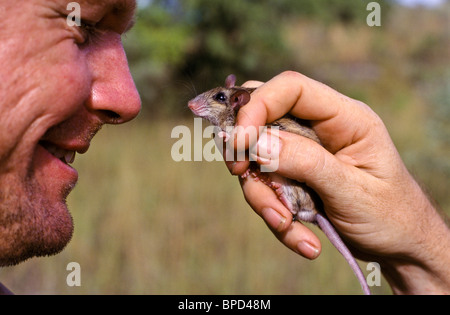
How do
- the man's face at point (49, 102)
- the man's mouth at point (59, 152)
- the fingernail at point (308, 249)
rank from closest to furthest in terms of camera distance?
the man's face at point (49, 102), the man's mouth at point (59, 152), the fingernail at point (308, 249)

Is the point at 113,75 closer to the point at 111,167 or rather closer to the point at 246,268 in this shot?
the point at 246,268

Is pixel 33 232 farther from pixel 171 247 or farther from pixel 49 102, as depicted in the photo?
pixel 171 247

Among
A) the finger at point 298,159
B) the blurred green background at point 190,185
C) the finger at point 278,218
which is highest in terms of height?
the finger at point 298,159

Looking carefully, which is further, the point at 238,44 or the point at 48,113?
the point at 238,44

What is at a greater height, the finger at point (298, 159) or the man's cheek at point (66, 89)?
the man's cheek at point (66, 89)

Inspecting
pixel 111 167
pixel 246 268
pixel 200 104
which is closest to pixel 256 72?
pixel 111 167

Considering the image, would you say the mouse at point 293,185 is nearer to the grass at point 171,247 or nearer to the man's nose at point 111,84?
the man's nose at point 111,84

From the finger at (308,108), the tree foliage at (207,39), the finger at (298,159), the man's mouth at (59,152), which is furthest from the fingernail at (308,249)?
the tree foliage at (207,39)
